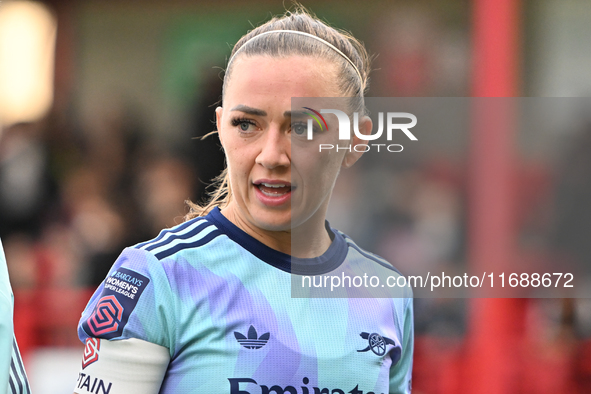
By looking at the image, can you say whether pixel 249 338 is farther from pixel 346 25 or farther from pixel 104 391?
pixel 346 25

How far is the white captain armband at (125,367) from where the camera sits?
4.57 feet

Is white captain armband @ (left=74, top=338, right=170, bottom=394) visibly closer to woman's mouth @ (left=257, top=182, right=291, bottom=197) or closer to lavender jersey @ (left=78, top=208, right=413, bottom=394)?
lavender jersey @ (left=78, top=208, right=413, bottom=394)

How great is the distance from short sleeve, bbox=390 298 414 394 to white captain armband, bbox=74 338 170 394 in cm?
70

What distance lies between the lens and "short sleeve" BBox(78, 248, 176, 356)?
140 centimetres

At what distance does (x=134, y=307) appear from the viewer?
141 centimetres

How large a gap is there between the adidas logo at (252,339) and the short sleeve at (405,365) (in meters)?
0.47

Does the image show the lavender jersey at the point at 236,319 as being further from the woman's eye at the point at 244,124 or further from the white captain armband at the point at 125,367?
the woman's eye at the point at 244,124

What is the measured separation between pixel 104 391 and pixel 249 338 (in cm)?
33

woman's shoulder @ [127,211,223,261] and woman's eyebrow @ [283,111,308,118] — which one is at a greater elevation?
woman's eyebrow @ [283,111,308,118]

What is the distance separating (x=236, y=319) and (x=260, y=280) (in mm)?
132

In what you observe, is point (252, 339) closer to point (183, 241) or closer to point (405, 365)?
point (183, 241)

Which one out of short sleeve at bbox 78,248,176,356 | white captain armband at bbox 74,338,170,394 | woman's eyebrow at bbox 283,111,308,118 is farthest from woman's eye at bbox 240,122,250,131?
white captain armband at bbox 74,338,170,394

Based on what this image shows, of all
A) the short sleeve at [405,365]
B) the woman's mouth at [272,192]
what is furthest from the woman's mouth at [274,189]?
the short sleeve at [405,365]

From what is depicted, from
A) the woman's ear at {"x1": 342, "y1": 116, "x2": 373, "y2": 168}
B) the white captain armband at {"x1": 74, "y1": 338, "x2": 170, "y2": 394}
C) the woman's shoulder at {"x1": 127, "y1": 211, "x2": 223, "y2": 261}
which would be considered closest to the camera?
the white captain armband at {"x1": 74, "y1": 338, "x2": 170, "y2": 394}
